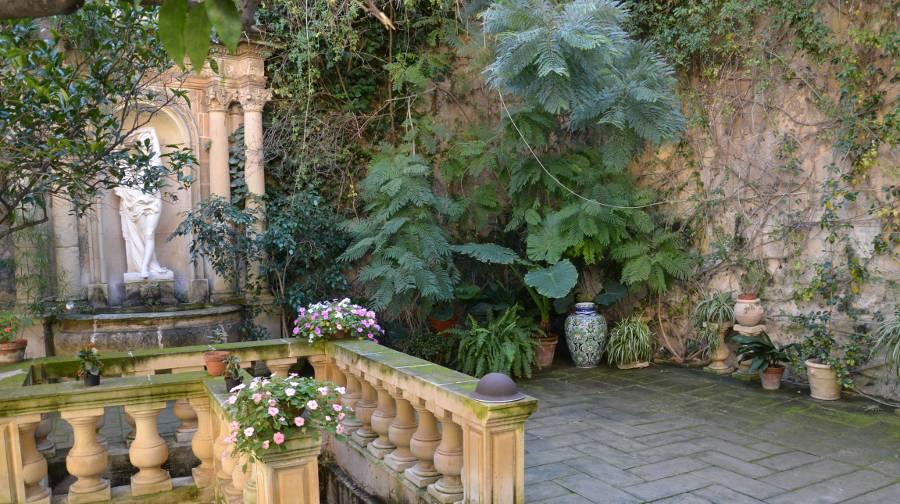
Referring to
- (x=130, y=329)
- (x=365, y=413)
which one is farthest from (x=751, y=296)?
(x=130, y=329)

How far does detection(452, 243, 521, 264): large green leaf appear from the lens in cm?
640

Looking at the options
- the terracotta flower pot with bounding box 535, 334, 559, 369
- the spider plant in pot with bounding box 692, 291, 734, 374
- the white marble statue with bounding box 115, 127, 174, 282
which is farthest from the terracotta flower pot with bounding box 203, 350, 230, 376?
the spider plant in pot with bounding box 692, 291, 734, 374

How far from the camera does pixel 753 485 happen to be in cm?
356

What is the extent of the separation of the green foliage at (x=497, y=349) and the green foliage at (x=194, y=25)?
5010 millimetres

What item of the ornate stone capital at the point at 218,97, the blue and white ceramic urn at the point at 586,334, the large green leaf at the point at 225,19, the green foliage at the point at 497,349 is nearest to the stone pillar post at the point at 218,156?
the ornate stone capital at the point at 218,97

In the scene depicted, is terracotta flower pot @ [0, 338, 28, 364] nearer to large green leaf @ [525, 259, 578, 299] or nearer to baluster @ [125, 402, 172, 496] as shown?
baluster @ [125, 402, 172, 496]

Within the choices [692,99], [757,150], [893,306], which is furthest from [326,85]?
[893,306]

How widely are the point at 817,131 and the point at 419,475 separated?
16.0 feet

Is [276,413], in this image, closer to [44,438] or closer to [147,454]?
[147,454]

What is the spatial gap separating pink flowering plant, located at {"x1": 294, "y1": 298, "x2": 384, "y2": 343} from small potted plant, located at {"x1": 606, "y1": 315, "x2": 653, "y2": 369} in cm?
307

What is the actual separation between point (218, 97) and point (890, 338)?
22.0ft

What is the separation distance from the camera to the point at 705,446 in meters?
4.23

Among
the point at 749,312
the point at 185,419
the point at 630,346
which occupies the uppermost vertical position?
the point at 749,312

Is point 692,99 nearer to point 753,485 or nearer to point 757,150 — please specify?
point 757,150
